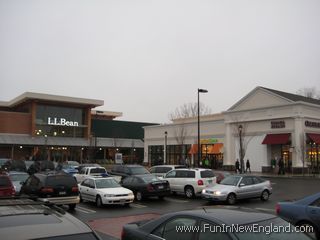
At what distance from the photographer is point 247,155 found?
44.5 meters

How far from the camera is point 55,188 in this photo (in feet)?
51.7

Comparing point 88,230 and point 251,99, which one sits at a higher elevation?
point 251,99

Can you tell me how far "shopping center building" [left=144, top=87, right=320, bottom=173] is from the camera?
39.6 m

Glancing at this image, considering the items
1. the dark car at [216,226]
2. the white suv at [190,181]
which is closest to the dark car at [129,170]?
the white suv at [190,181]

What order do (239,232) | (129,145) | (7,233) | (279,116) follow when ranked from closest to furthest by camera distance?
(7,233), (239,232), (279,116), (129,145)

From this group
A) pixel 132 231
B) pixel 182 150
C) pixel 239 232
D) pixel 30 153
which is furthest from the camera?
pixel 30 153

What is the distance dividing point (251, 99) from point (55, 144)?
37.0 meters

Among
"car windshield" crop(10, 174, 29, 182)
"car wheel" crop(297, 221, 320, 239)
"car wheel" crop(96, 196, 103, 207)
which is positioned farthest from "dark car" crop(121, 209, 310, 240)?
"car windshield" crop(10, 174, 29, 182)

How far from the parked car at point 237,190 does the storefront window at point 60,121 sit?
5469 cm

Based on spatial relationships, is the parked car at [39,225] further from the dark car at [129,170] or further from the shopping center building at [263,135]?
the shopping center building at [263,135]

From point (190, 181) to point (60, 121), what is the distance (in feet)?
175

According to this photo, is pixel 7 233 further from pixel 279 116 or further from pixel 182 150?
pixel 182 150

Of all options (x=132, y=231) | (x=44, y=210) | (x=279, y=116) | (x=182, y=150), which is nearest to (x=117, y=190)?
(x=132, y=231)

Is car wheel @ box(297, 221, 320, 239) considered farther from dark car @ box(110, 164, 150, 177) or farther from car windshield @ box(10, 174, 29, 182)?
car windshield @ box(10, 174, 29, 182)
